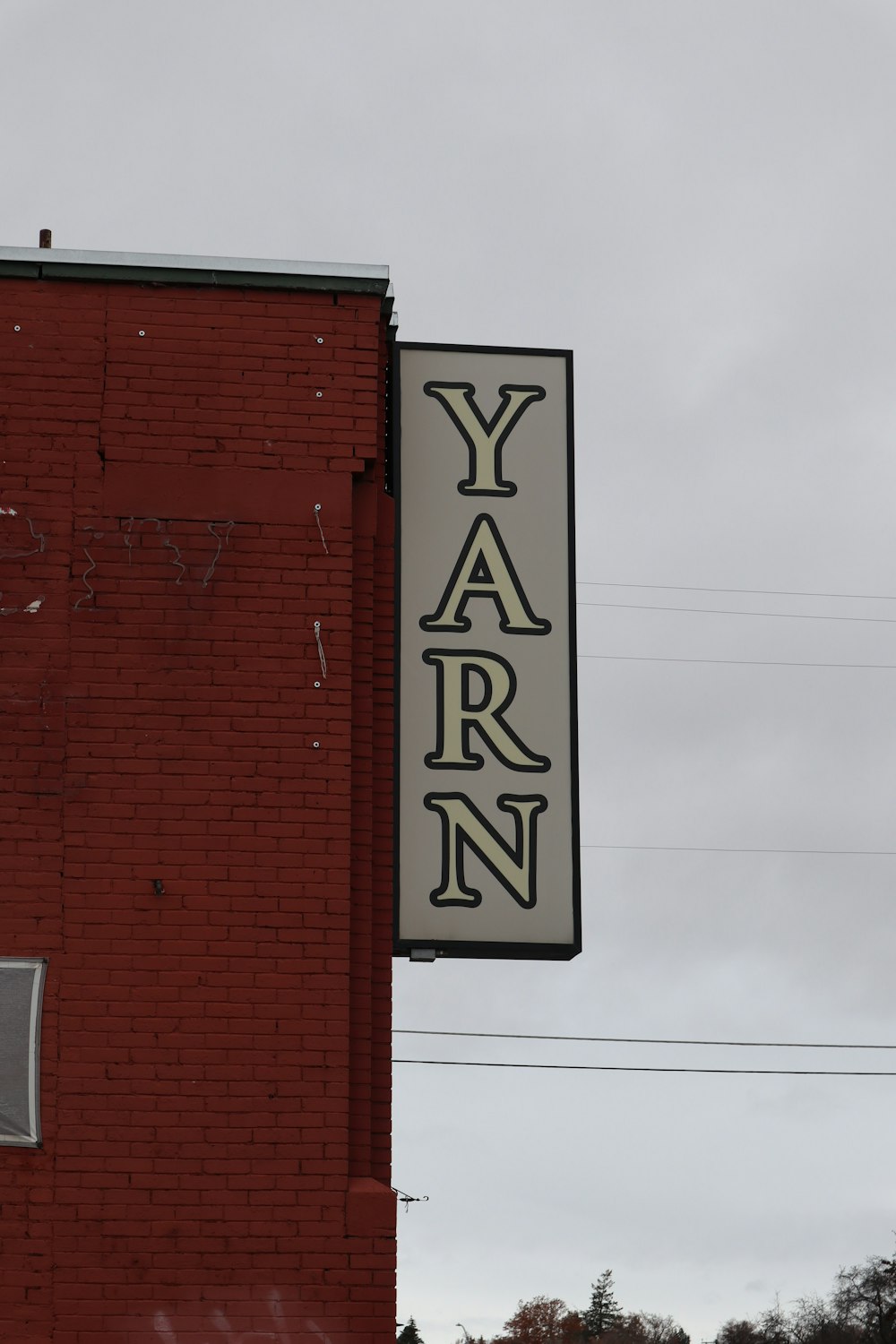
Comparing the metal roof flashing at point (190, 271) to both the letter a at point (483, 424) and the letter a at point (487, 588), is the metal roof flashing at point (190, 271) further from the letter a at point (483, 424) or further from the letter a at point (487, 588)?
the letter a at point (487, 588)

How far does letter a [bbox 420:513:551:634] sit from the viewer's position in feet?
32.8

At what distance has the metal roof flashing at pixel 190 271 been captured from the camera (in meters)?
9.58

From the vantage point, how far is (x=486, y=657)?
9953 mm

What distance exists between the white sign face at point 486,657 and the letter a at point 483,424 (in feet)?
0.03

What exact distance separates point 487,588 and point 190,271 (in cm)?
250

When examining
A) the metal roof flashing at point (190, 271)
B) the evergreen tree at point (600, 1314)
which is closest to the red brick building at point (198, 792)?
the metal roof flashing at point (190, 271)

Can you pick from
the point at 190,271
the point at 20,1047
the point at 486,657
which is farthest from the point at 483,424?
the point at 20,1047

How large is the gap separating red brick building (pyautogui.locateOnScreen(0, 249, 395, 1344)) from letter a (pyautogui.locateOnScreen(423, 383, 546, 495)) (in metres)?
0.53

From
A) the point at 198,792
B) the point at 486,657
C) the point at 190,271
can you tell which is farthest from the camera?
the point at 486,657

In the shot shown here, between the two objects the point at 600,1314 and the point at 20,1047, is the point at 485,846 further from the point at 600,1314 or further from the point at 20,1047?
the point at 600,1314

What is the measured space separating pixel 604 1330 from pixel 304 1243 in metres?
94.4

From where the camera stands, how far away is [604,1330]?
95.8m

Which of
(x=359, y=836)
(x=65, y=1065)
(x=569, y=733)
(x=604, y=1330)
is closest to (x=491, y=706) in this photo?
(x=569, y=733)

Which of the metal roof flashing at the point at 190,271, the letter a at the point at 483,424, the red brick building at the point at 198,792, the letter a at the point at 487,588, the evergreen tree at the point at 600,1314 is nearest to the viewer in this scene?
the red brick building at the point at 198,792
